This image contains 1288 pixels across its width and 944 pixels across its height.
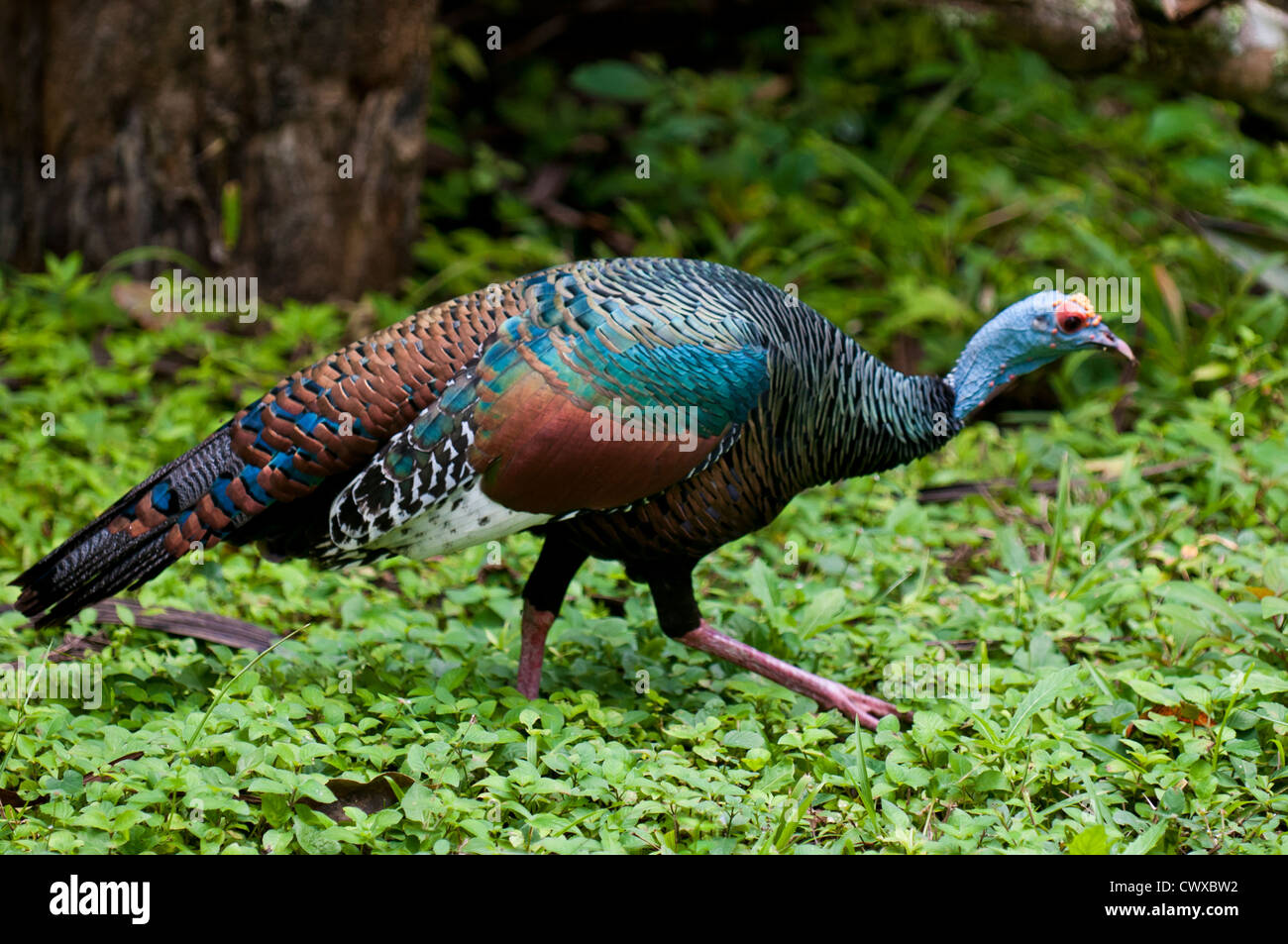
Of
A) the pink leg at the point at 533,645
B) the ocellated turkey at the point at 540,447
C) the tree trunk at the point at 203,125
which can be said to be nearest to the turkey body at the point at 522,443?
the ocellated turkey at the point at 540,447

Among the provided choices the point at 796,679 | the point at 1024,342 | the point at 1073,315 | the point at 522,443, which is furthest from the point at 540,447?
the point at 1073,315

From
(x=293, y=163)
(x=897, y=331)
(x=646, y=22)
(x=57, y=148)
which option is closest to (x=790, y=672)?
(x=897, y=331)

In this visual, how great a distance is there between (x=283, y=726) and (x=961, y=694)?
1.81 metres

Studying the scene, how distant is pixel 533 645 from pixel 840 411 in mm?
1108

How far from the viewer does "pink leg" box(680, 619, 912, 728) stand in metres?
3.99

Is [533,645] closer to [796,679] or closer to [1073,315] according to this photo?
[796,679]

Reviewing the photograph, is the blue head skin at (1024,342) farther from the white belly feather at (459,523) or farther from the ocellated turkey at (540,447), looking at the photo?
the white belly feather at (459,523)

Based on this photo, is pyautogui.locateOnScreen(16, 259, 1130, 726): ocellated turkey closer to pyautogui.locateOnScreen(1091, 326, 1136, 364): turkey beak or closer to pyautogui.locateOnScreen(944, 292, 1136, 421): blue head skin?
pyautogui.locateOnScreen(944, 292, 1136, 421): blue head skin

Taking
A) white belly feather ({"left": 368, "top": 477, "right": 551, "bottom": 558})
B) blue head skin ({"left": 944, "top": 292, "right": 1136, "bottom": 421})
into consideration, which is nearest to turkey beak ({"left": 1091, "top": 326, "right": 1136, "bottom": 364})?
blue head skin ({"left": 944, "top": 292, "right": 1136, "bottom": 421})

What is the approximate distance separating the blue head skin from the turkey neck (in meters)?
0.08

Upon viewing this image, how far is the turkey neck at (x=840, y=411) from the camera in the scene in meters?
3.91

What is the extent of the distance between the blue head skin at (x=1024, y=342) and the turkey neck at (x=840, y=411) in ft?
0.27

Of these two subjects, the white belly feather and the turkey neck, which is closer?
the white belly feather

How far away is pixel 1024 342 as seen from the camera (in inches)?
164
